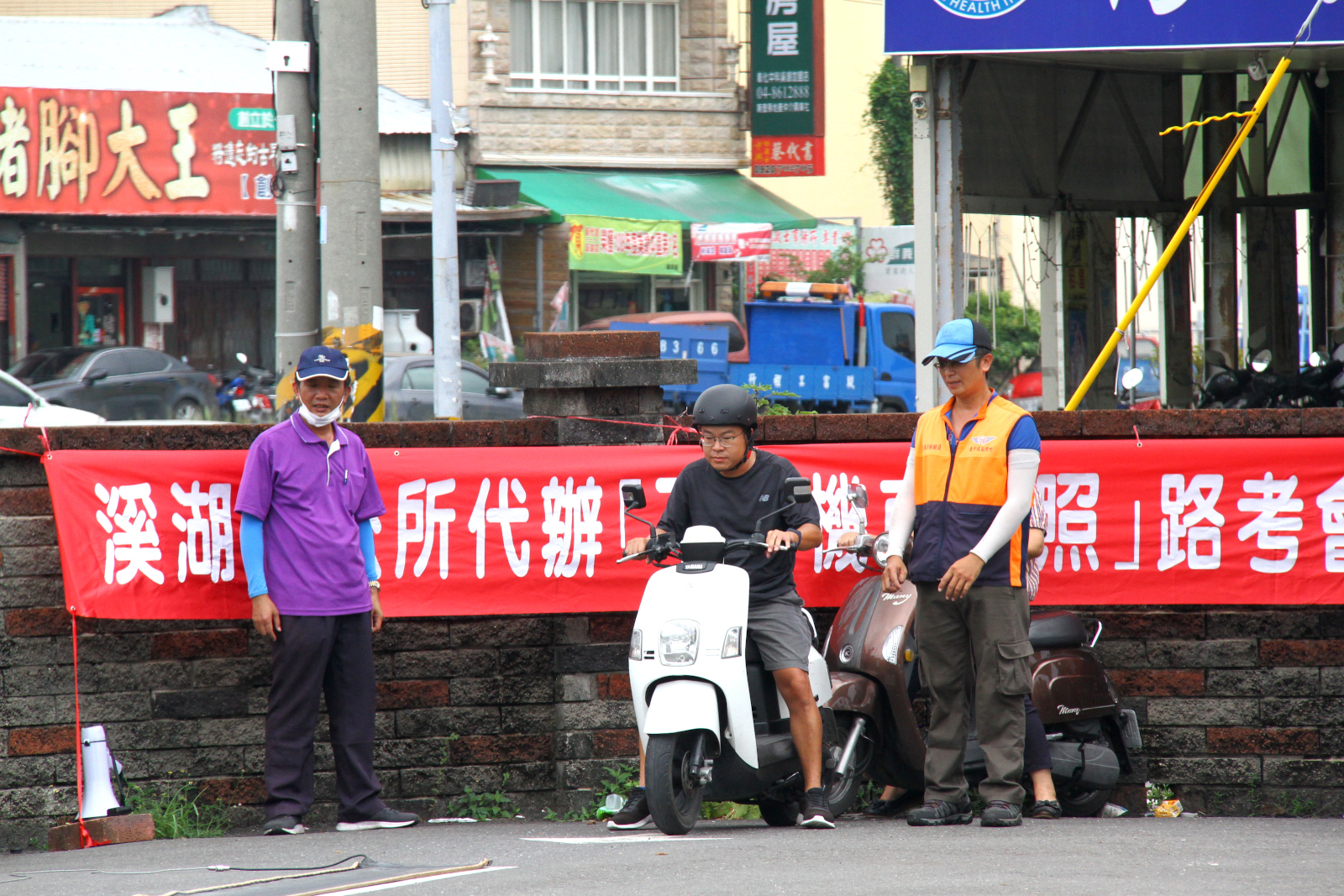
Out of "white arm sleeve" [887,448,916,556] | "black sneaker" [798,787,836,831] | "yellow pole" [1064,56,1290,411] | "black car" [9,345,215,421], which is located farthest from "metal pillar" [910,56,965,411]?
"black car" [9,345,215,421]

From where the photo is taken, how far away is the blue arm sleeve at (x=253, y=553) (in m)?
5.73

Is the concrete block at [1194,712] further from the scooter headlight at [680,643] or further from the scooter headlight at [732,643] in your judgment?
the scooter headlight at [680,643]

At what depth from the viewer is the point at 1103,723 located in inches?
243

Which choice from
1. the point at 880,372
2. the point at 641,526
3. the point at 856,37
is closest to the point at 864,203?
the point at 856,37

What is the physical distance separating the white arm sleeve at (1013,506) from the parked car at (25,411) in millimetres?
11240

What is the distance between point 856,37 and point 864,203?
12.0 ft

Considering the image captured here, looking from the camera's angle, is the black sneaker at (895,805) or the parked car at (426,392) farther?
the parked car at (426,392)

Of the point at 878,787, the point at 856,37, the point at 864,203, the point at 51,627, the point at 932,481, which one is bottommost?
the point at 878,787

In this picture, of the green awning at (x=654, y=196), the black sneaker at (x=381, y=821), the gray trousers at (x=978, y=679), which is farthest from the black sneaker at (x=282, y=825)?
the green awning at (x=654, y=196)

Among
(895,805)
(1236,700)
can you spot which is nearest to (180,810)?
(895,805)

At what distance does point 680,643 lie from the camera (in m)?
5.25

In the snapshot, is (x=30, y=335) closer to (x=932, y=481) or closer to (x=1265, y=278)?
(x=1265, y=278)

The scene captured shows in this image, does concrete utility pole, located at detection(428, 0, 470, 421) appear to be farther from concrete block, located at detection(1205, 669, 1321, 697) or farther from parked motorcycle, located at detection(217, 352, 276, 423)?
parked motorcycle, located at detection(217, 352, 276, 423)

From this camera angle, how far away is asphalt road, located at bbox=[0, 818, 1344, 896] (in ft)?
15.0
